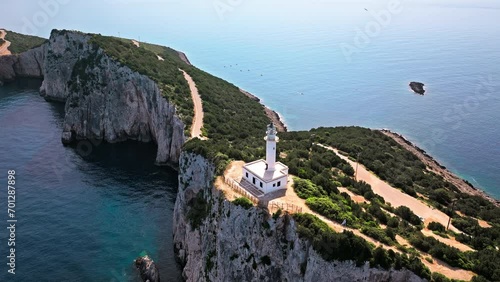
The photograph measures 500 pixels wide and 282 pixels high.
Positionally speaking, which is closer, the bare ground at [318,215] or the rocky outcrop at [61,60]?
the bare ground at [318,215]

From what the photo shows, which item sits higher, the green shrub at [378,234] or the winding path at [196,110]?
the winding path at [196,110]

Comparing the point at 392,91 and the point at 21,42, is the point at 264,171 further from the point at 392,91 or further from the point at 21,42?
the point at 21,42

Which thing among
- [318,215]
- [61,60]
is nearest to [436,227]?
[318,215]

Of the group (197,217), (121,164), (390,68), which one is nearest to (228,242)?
(197,217)

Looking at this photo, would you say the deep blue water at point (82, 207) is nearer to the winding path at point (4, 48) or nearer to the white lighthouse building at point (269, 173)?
the white lighthouse building at point (269, 173)

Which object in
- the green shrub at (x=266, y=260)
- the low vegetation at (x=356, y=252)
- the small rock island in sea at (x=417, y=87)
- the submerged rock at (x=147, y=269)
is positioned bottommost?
the submerged rock at (x=147, y=269)

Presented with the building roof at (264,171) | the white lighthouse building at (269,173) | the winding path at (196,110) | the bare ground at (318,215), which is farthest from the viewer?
the winding path at (196,110)

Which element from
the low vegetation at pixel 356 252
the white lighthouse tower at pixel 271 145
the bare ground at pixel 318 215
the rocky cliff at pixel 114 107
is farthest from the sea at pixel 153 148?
the low vegetation at pixel 356 252
